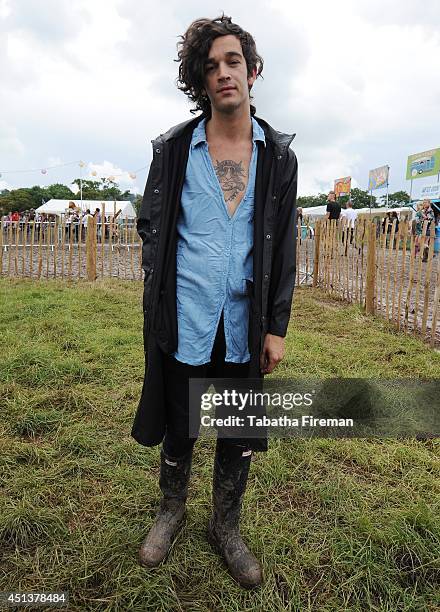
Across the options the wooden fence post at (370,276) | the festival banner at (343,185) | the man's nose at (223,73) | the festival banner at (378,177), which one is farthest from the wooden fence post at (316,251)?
the festival banner at (343,185)

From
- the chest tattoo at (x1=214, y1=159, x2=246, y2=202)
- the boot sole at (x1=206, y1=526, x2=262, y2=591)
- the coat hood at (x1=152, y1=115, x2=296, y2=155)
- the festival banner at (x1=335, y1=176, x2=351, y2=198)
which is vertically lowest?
the boot sole at (x1=206, y1=526, x2=262, y2=591)

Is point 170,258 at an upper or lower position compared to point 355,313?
upper

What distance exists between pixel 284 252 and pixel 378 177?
101ft

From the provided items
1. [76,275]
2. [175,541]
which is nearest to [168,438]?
[175,541]

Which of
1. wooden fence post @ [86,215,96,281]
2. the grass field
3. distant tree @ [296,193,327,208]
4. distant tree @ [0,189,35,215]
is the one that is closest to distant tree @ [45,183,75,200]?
distant tree @ [0,189,35,215]

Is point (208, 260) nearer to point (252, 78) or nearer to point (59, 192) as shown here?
point (252, 78)

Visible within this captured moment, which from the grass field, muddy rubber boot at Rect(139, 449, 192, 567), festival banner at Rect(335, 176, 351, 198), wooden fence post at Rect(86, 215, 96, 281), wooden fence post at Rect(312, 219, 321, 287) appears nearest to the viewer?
the grass field

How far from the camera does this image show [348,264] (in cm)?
700

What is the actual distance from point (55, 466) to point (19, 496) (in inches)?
10.9

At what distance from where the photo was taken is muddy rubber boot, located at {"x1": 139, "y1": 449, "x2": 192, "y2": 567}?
1.84 meters

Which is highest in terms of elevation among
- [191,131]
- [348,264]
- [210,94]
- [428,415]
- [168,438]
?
[210,94]

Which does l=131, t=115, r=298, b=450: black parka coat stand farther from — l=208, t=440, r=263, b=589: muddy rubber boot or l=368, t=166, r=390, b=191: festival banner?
l=368, t=166, r=390, b=191: festival banner

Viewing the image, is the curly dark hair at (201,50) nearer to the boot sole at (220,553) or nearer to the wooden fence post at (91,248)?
the boot sole at (220,553)

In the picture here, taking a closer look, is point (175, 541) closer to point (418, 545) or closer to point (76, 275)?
point (418, 545)
